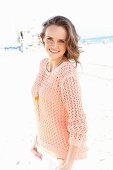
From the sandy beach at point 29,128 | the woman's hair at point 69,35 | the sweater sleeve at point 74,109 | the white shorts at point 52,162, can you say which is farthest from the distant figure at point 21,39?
the sweater sleeve at point 74,109

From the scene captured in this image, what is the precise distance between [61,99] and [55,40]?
0.29 m

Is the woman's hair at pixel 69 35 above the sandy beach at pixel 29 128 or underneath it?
above

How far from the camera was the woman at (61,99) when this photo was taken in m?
1.46

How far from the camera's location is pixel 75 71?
1492mm

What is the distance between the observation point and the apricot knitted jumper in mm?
1454

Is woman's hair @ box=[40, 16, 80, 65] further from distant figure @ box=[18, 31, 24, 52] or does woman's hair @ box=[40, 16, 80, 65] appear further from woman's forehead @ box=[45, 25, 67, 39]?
distant figure @ box=[18, 31, 24, 52]

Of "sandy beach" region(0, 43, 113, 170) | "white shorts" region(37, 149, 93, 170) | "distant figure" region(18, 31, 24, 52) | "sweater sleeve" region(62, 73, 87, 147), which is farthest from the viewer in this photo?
"distant figure" region(18, 31, 24, 52)

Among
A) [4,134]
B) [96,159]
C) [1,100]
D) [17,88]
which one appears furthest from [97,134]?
[17,88]

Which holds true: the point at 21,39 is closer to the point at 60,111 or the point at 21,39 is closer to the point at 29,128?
the point at 29,128

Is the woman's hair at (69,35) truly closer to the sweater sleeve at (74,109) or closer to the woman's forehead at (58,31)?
the woman's forehead at (58,31)

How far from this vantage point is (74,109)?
57.5 inches

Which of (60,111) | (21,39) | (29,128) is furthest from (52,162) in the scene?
(21,39)

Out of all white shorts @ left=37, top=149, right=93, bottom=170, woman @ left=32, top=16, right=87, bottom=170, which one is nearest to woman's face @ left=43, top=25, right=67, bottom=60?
woman @ left=32, top=16, right=87, bottom=170

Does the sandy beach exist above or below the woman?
below
